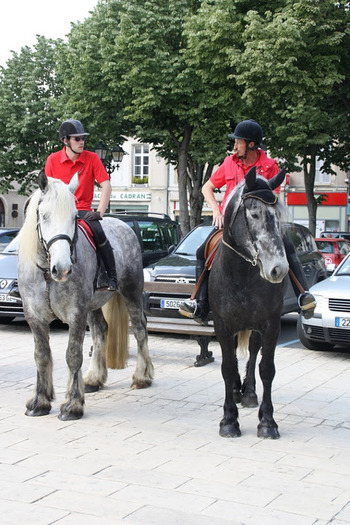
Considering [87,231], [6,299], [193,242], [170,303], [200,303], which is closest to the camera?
[200,303]

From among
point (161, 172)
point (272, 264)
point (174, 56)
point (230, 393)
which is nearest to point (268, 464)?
point (230, 393)

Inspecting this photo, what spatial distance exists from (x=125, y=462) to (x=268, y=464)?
105 cm

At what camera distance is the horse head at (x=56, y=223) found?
6.46 m

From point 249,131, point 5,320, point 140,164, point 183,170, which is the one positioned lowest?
point 5,320

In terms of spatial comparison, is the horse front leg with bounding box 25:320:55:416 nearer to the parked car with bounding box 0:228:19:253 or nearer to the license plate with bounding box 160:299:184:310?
the license plate with bounding box 160:299:184:310

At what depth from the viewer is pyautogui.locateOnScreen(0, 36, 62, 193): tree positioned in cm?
3841

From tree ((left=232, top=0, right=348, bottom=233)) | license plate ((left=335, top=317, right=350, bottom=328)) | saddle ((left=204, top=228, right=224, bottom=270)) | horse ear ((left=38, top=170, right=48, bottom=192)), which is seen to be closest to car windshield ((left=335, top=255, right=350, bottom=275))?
license plate ((left=335, top=317, right=350, bottom=328))

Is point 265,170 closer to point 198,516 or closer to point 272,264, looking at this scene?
point 272,264

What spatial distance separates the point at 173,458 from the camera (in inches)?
231

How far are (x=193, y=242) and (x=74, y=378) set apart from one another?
6.95 meters

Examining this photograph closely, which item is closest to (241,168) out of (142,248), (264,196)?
(264,196)

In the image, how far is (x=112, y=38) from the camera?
2880cm

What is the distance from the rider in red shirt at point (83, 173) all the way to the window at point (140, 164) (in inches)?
1830

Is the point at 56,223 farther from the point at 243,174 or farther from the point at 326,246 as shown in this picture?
the point at 326,246
